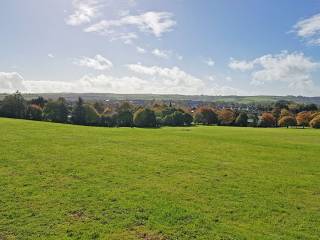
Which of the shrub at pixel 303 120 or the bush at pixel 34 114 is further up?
the bush at pixel 34 114

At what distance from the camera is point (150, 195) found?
19109mm

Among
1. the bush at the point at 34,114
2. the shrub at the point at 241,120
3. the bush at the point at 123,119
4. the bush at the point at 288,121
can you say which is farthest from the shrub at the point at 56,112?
the bush at the point at 288,121

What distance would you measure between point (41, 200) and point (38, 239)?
4.55 m

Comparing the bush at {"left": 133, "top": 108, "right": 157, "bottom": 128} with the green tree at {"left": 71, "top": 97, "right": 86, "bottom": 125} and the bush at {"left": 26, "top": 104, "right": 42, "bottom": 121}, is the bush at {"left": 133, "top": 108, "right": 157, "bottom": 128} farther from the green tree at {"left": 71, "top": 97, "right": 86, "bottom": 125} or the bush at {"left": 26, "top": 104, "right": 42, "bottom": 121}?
the bush at {"left": 26, "top": 104, "right": 42, "bottom": 121}

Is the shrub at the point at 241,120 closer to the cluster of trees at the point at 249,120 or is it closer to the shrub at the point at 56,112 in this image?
the cluster of trees at the point at 249,120

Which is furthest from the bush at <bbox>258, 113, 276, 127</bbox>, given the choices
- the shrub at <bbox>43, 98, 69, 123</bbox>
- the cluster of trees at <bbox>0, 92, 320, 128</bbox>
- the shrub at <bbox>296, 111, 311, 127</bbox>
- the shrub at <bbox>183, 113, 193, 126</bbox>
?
the shrub at <bbox>43, 98, 69, 123</bbox>

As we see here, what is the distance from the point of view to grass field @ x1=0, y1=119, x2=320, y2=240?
1452 cm

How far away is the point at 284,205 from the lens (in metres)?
19.0

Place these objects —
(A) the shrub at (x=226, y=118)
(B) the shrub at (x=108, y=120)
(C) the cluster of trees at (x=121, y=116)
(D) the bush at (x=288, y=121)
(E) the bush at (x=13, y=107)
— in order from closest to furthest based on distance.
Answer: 1. (E) the bush at (x=13, y=107)
2. (C) the cluster of trees at (x=121, y=116)
3. (B) the shrub at (x=108, y=120)
4. (D) the bush at (x=288, y=121)
5. (A) the shrub at (x=226, y=118)

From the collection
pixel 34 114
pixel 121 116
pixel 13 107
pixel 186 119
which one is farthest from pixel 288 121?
pixel 13 107

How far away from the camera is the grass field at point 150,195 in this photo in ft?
47.6

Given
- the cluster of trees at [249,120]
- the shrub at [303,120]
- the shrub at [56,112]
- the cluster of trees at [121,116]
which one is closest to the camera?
the cluster of trees at [121,116]

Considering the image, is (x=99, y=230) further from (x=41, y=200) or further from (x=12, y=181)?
(x=12, y=181)

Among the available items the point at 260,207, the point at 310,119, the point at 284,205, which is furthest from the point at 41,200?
the point at 310,119
